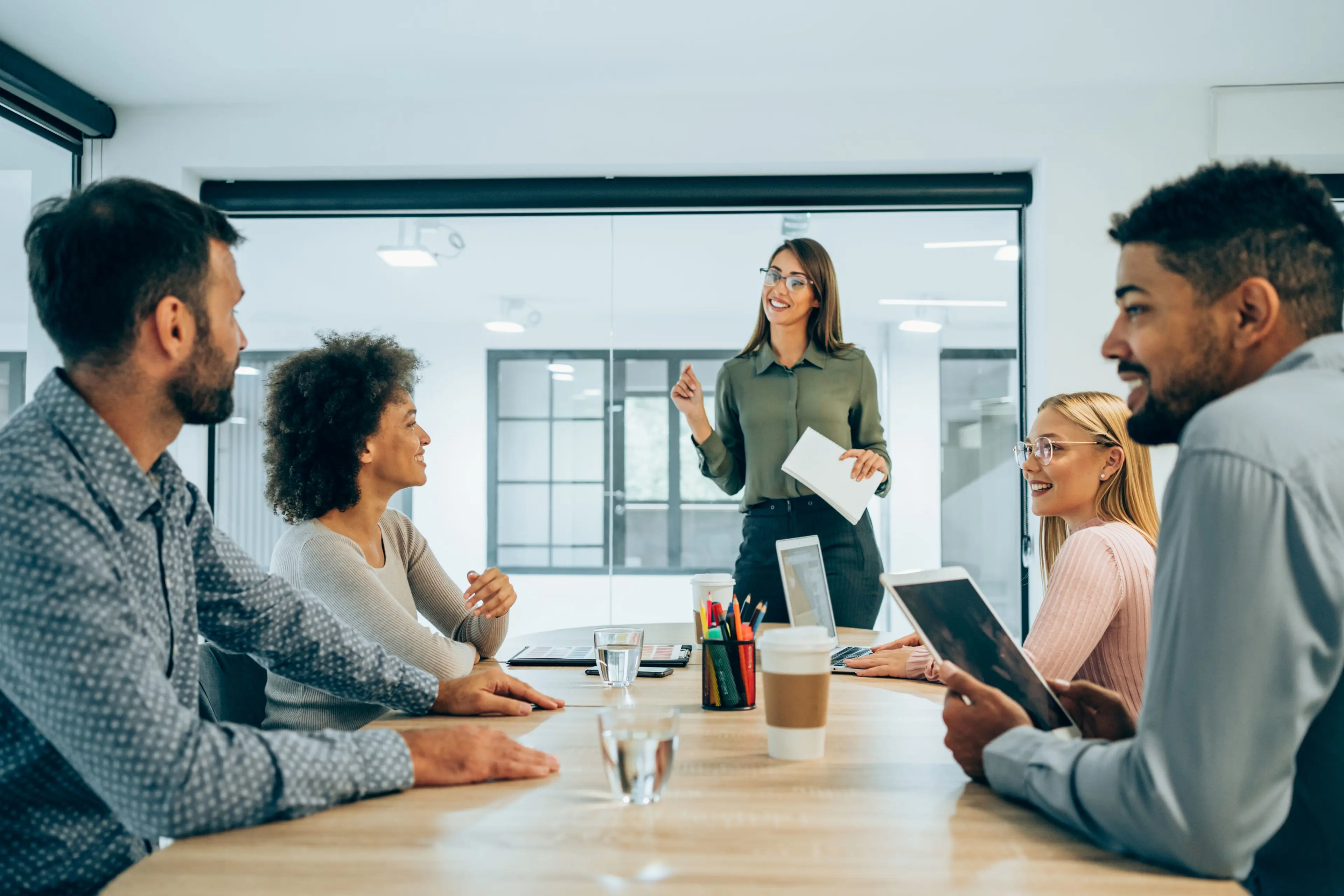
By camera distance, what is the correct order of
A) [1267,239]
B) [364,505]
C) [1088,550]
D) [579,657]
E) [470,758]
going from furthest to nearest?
[364,505]
[579,657]
[1088,550]
[470,758]
[1267,239]

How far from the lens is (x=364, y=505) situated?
80.0 inches

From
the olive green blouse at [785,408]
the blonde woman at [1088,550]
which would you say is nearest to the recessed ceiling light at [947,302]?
the olive green blouse at [785,408]

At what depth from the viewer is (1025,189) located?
12.6ft

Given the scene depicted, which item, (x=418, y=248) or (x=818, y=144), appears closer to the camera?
(x=818, y=144)

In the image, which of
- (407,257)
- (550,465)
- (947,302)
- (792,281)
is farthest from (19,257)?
(947,302)

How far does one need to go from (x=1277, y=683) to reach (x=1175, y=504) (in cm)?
17

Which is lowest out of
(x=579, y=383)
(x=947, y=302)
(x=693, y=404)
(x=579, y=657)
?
(x=579, y=657)

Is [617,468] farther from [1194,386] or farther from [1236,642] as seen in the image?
[1236,642]

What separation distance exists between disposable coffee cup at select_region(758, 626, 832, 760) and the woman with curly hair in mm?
800

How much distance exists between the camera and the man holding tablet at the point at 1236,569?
0.81 m

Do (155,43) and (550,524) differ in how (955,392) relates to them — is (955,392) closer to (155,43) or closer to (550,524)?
(550,524)

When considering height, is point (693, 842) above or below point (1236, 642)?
below

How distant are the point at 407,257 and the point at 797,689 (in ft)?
11.5

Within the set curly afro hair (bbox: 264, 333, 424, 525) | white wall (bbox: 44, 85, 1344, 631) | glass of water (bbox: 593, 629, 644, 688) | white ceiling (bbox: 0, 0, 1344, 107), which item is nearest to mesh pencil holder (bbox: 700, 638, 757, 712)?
glass of water (bbox: 593, 629, 644, 688)
